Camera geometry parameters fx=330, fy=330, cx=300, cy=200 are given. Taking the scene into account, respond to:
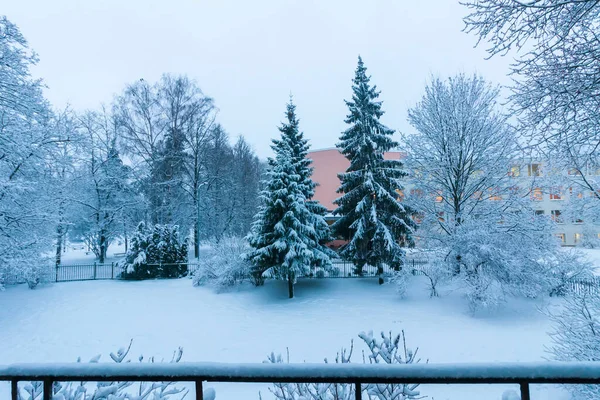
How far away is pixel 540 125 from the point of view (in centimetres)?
427

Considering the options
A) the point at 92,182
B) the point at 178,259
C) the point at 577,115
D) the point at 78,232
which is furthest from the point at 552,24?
the point at 78,232

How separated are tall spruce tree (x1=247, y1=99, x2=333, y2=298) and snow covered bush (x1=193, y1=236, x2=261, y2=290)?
898 millimetres

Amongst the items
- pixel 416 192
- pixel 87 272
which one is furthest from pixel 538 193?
pixel 87 272

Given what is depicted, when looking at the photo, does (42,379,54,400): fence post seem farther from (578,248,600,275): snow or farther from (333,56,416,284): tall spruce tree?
(578,248,600,275): snow

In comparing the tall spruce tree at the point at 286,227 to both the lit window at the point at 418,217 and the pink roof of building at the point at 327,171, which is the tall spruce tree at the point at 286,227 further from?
the pink roof of building at the point at 327,171

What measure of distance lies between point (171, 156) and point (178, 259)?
7766 mm

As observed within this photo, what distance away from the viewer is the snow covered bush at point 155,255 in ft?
59.7

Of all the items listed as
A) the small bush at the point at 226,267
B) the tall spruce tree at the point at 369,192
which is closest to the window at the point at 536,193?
the tall spruce tree at the point at 369,192

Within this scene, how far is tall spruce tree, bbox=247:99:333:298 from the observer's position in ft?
49.0

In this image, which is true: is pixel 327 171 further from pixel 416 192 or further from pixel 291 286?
pixel 291 286

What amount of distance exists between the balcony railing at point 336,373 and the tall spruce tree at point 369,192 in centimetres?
1435

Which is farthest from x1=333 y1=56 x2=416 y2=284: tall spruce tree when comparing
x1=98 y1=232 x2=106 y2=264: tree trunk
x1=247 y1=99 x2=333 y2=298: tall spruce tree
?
x1=98 y1=232 x2=106 y2=264: tree trunk

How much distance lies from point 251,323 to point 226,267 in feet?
14.8

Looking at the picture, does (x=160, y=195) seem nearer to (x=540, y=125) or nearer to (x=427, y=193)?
(x=427, y=193)
